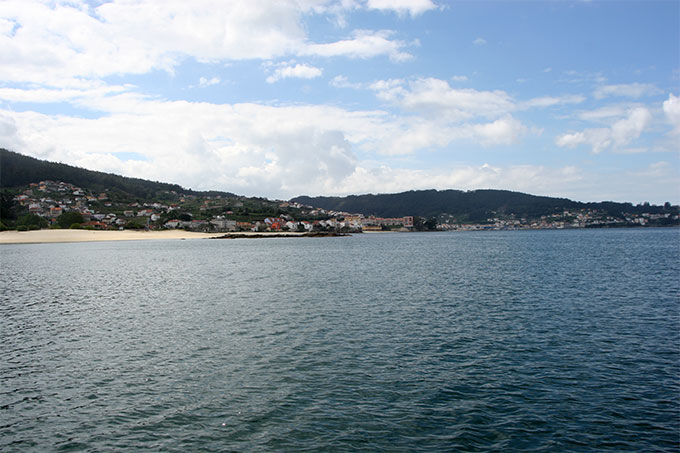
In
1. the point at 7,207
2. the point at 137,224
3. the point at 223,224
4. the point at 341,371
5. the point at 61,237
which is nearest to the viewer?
the point at 341,371

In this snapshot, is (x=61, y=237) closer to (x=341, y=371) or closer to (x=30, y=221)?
(x=30, y=221)

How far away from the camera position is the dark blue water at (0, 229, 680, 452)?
1058cm

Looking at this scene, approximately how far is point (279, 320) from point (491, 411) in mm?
12790

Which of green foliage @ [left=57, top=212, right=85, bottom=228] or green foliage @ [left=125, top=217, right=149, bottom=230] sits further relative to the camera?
green foliage @ [left=125, top=217, right=149, bottom=230]

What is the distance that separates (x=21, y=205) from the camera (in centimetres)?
15612

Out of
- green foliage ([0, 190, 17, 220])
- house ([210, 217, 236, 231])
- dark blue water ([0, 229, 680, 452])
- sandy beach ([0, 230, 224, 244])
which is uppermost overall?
green foliage ([0, 190, 17, 220])

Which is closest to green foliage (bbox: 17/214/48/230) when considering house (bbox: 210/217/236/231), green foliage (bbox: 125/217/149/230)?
green foliage (bbox: 125/217/149/230)

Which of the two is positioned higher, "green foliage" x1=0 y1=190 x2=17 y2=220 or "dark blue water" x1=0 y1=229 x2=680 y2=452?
"green foliage" x1=0 y1=190 x2=17 y2=220

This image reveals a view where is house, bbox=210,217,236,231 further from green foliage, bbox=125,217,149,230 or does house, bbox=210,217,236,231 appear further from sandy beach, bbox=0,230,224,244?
sandy beach, bbox=0,230,224,244

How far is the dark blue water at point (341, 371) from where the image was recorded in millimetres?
10578

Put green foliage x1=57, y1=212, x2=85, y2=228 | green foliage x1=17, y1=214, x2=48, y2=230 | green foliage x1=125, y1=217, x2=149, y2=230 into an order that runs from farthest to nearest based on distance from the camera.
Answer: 1. green foliage x1=125, y1=217, x2=149, y2=230
2. green foliage x1=57, y1=212, x2=85, y2=228
3. green foliage x1=17, y1=214, x2=48, y2=230

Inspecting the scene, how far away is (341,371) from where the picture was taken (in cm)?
1484

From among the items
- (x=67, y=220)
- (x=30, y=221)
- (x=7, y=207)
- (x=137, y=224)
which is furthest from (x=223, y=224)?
(x=7, y=207)

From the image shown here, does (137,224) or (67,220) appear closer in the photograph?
(67,220)
